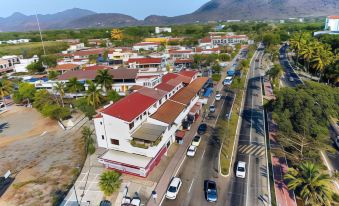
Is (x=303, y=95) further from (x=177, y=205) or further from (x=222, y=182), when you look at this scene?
(x=177, y=205)

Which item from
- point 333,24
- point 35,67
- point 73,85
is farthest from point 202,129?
point 333,24

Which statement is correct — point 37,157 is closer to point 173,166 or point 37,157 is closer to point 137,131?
point 137,131

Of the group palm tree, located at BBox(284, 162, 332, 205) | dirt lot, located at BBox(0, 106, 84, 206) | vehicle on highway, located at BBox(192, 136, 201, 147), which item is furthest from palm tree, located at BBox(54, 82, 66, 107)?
palm tree, located at BBox(284, 162, 332, 205)

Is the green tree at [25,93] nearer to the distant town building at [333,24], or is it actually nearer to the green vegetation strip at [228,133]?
the green vegetation strip at [228,133]

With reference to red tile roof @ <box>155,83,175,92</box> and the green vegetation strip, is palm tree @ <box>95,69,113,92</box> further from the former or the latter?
the green vegetation strip

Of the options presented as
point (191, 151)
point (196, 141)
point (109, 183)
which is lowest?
point (191, 151)

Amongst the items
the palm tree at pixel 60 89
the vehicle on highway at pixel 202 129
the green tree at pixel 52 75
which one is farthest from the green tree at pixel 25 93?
the vehicle on highway at pixel 202 129

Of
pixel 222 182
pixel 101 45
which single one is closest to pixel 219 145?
pixel 222 182

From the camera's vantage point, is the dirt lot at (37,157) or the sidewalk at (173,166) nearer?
the sidewalk at (173,166)
